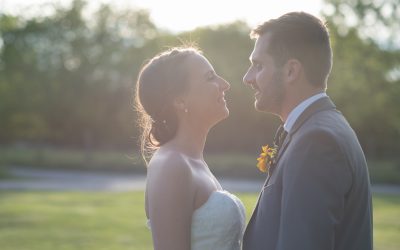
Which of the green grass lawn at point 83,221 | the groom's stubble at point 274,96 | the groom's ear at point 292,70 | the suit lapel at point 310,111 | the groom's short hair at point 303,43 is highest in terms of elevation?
the groom's short hair at point 303,43

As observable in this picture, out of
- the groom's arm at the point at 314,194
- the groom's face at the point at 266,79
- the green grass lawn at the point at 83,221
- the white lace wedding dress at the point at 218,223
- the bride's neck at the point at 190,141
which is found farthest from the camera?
the green grass lawn at the point at 83,221

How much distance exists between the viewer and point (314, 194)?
2.35 meters

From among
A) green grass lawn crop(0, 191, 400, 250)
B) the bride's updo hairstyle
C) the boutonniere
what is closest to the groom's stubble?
the boutonniere

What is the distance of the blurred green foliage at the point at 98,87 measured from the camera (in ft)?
125

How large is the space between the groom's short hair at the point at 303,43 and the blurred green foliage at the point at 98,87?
3100 cm

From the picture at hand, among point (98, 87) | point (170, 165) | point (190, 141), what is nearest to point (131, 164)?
point (98, 87)

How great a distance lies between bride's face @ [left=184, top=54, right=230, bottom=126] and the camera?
3693 mm

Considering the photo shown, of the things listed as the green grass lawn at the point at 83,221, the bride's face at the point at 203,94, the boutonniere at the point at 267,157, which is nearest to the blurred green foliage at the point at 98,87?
the green grass lawn at the point at 83,221

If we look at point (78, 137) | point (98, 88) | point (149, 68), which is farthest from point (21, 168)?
point (149, 68)

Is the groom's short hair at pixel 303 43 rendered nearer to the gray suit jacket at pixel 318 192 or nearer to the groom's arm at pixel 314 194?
the gray suit jacket at pixel 318 192

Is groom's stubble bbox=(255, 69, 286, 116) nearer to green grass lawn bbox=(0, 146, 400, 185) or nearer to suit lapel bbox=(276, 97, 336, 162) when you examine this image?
suit lapel bbox=(276, 97, 336, 162)

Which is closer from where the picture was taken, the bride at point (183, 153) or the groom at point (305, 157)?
the groom at point (305, 157)

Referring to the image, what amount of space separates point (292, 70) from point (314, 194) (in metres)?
0.59

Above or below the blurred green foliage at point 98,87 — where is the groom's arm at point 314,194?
below
